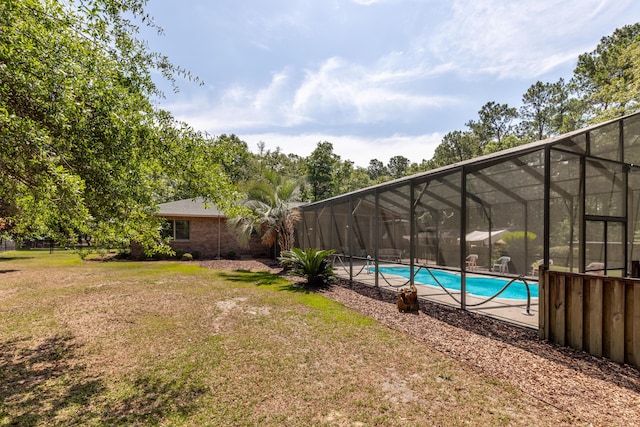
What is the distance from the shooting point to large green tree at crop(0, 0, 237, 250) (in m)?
2.56

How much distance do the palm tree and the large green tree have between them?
8.93 meters

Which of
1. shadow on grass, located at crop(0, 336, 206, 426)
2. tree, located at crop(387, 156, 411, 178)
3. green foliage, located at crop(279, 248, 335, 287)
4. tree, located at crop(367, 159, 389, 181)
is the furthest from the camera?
tree, located at crop(367, 159, 389, 181)

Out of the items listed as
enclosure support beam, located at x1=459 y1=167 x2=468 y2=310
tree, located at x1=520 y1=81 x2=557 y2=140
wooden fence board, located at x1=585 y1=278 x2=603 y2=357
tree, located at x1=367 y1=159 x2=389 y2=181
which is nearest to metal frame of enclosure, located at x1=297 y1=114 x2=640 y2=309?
enclosure support beam, located at x1=459 y1=167 x2=468 y2=310

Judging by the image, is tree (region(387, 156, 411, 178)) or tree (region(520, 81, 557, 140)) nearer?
tree (region(520, 81, 557, 140))

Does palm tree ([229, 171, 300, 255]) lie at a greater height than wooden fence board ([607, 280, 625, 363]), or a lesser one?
greater

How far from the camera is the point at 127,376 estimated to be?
11.6ft

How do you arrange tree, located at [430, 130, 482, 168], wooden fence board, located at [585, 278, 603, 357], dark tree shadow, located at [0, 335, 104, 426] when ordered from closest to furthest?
dark tree shadow, located at [0, 335, 104, 426]
wooden fence board, located at [585, 278, 603, 357]
tree, located at [430, 130, 482, 168]

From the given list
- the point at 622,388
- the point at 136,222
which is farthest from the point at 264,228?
the point at 622,388

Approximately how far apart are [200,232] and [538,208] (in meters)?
16.4

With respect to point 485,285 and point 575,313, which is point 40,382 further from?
point 485,285

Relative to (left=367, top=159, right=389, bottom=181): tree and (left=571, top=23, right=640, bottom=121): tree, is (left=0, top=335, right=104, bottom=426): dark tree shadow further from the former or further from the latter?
(left=367, top=159, right=389, bottom=181): tree

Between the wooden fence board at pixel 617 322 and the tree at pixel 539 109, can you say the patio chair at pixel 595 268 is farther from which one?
the tree at pixel 539 109

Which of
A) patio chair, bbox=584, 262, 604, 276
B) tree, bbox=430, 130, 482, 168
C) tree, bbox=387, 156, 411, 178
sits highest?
tree, bbox=387, 156, 411, 178

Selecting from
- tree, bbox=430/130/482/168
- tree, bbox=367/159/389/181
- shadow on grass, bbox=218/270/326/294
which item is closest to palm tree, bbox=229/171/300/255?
shadow on grass, bbox=218/270/326/294
